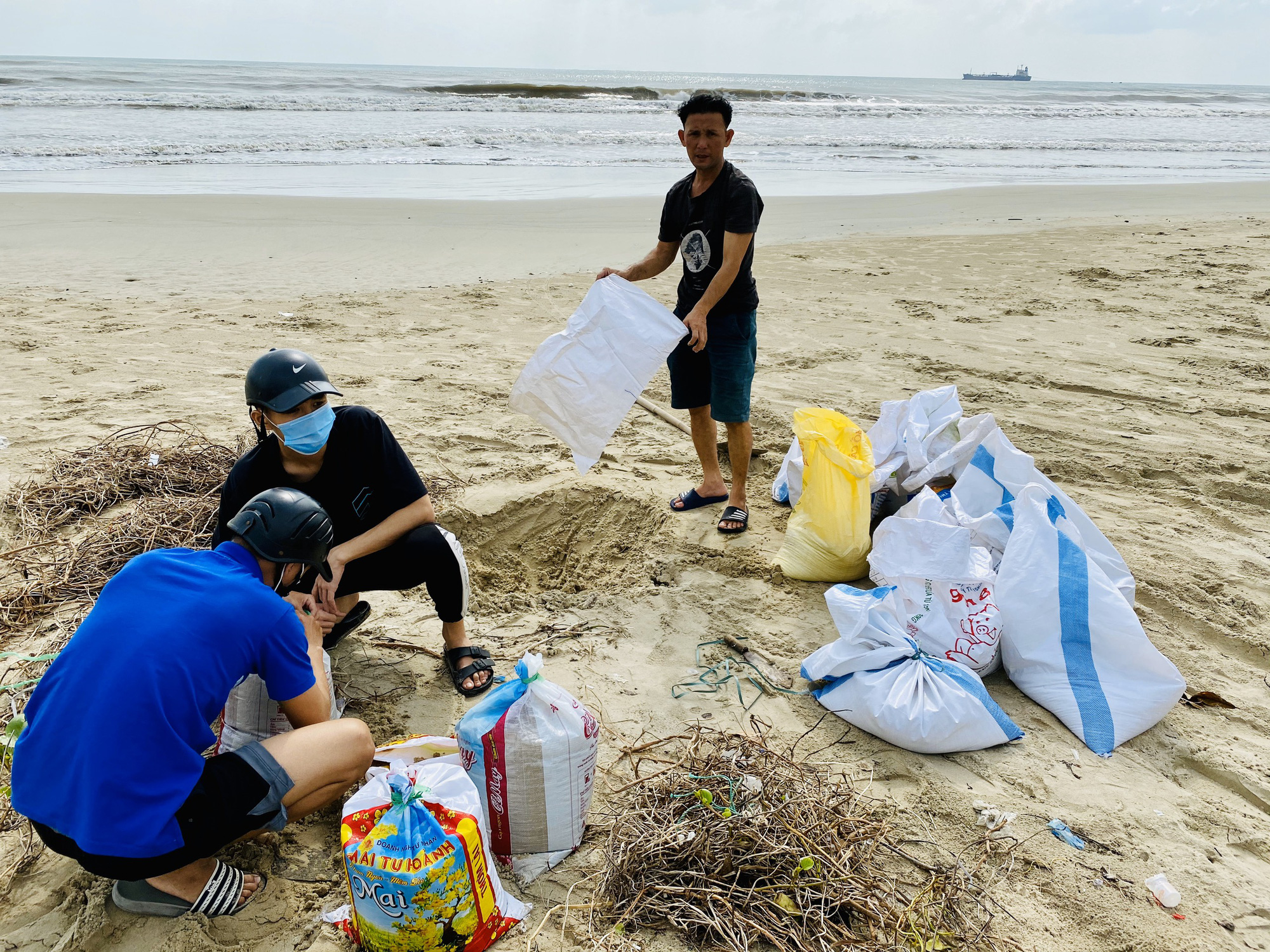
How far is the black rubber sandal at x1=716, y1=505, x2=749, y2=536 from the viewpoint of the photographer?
3.61 meters

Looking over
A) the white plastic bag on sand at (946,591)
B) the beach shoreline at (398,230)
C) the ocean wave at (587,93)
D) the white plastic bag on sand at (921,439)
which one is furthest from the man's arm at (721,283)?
the ocean wave at (587,93)

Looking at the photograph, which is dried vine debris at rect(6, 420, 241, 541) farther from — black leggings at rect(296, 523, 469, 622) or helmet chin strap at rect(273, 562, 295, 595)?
helmet chin strap at rect(273, 562, 295, 595)

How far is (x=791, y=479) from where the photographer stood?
369 centimetres

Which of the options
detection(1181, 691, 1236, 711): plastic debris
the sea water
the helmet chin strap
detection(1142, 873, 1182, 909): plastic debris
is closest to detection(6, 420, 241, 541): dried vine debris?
the helmet chin strap

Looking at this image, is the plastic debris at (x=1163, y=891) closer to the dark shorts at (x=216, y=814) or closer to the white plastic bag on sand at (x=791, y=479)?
the white plastic bag on sand at (x=791, y=479)

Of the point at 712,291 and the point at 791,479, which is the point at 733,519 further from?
the point at 712,291

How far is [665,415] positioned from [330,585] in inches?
99.9

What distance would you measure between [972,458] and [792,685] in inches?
46.4

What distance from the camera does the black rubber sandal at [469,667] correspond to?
8.80 ft

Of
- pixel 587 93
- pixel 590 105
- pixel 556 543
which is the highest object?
pixel 587 93

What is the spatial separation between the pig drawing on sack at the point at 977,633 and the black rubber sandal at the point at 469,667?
1.46 meters

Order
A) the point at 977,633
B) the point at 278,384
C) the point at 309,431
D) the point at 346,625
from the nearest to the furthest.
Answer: the point at 278,384, the point at 309,431, the point at 977,633, the point at 346,625

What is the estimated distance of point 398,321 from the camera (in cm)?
627

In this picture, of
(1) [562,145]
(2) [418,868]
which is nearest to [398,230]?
(2) [418,868]
